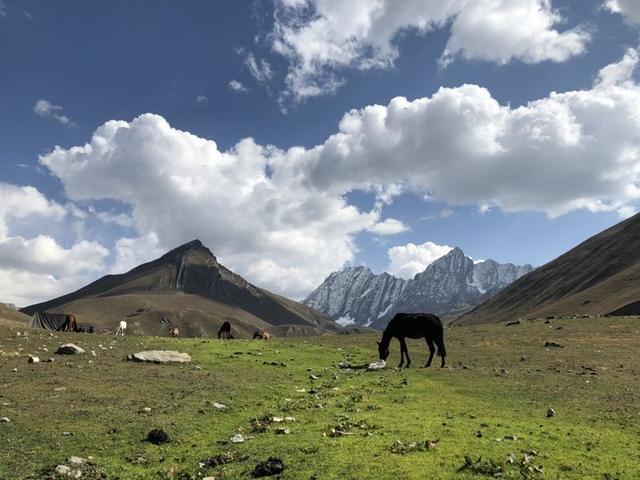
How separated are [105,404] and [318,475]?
10531mm

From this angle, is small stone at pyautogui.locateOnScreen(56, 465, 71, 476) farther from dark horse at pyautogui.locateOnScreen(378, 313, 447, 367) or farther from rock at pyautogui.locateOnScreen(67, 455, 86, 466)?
Result: dark horse at pyautogui.locateOnScreen(378, 313, 447, 367)

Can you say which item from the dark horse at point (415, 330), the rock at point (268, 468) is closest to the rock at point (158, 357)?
the dark horse at point (415, 330)

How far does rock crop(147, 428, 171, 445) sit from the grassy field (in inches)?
8.9

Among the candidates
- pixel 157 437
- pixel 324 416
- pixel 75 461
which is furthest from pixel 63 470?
pixel 324 416

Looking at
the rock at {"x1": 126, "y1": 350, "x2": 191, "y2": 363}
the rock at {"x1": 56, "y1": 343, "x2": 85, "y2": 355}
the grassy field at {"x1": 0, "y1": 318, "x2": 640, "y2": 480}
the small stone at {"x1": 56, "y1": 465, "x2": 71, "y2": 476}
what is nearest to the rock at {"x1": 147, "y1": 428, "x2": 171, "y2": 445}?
the grassy field at {"x1": 0, "y1": 318, "x2": 640, "y2": 480}

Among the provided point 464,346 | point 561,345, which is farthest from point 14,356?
point 561,345

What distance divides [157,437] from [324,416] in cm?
560

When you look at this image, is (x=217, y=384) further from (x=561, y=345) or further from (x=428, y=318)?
(x=561, y=345)

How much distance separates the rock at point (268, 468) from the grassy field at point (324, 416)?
273mm

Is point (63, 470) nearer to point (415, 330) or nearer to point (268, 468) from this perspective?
point (268, 468)

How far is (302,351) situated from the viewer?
1597 inches

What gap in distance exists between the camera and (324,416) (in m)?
18.2

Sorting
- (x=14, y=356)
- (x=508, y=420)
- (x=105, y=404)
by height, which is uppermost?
(x=14, y=356)

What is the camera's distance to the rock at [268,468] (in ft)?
40.5
